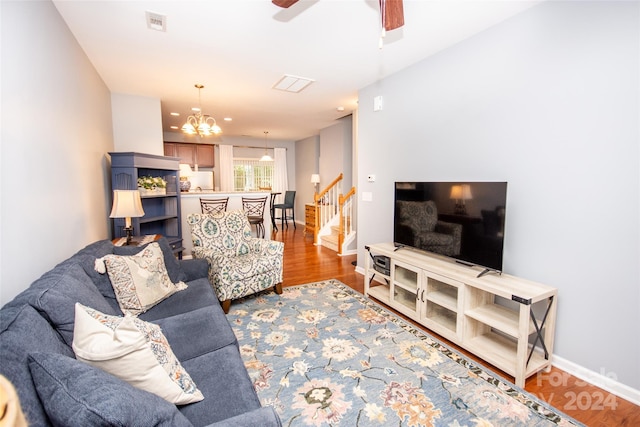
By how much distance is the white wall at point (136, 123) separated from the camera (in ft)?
13.7

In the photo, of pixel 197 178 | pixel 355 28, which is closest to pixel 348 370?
pixel 355 28

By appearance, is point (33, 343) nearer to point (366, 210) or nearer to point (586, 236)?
point (586, 236)

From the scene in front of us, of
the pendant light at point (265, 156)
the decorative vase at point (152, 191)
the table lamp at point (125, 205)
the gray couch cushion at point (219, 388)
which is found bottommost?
the gray couch cushion at point (219, 388)

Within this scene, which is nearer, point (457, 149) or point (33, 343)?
point (33, 343)

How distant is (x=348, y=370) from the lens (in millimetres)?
2039

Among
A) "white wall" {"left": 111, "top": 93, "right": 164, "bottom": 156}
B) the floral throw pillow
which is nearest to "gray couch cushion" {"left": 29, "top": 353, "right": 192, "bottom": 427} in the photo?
the floral throw pillow

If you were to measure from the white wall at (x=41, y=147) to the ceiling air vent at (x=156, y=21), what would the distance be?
600 millimetres

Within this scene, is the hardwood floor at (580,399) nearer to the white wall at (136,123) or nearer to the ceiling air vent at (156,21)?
the ceiling air vent at (156,21)

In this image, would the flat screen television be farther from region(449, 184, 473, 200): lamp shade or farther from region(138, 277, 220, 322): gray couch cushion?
region(138, 277, 220, 322): gray couch cushion

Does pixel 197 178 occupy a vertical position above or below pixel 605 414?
above

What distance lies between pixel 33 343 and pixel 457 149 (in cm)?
303

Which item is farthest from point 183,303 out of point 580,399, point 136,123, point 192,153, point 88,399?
point 192,153

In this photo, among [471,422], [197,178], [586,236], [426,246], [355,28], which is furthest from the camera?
[197,178]

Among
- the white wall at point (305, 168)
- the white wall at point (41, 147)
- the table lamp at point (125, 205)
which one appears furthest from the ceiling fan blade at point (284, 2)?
the white wall at point (305, 168)
